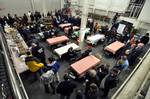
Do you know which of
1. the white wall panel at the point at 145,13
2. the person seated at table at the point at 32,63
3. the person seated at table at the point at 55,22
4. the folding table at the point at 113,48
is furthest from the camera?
the person seated at table at the point at 55,22

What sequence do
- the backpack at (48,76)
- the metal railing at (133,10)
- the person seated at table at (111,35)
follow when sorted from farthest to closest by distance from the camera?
the metal railing at (133,10) < the person seated at table at (111,35) < the backpack at (48,76)

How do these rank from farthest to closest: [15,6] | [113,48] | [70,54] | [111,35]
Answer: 1. [15,6]
2. [111,35]
3. [113,48]
4. [70,54]

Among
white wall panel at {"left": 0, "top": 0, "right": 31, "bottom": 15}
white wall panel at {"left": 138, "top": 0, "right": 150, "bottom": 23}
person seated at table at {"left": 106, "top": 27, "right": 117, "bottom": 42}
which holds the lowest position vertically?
person seated at table at {"left": 106, "top": 27, "right": 117, "bottom": 42}

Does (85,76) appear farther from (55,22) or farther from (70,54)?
(55,22)

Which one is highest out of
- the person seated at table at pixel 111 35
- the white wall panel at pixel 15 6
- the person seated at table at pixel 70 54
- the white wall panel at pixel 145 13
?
the white wall panel at pixel 145 13

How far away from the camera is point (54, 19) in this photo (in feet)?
35.0

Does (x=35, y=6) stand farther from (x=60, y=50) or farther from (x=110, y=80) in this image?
(x=110, y=80)

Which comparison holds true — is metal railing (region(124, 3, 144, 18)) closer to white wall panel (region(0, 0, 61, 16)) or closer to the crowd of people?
the crowd of people

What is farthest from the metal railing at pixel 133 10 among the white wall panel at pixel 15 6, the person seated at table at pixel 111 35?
the white wall panel at pixel 15 6

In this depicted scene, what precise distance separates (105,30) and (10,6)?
1019 cm

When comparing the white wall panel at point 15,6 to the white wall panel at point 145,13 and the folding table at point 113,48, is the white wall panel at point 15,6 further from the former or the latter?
the white wall panel at point 145,13

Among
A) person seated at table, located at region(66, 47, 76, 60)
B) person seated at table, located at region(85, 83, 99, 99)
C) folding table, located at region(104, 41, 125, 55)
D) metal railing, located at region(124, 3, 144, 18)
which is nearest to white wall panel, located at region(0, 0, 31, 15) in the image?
person seated at table, located at region(66, 47, 76, 60)

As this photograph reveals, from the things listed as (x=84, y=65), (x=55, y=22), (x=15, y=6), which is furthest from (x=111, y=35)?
(x=15, y=6)

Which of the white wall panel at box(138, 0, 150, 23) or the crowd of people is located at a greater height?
the white wall panel at box(138, 0, 150, 23)
